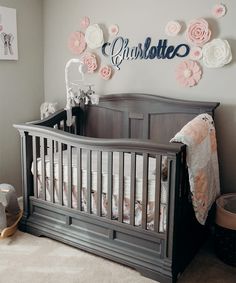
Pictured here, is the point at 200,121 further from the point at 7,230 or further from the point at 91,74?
the point at 7,230

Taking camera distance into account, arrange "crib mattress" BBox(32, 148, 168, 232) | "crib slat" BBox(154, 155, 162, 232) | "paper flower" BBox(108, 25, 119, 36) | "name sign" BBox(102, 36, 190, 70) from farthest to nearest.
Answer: "paper flower" BBox(108, 25, 119, 36), "name sign" BBox(102, 36, 190, 70), "crib mattress" BBox(32, 148, 168, 232), "crib slat" BBox(154, 155, 162, 232)

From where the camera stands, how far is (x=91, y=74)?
3230 mm

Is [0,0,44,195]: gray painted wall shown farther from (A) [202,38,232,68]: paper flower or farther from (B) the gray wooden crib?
(A) [202,38,232,68]: paper flower

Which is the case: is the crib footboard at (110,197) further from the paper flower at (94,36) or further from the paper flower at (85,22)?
the paper flower at (85,22)

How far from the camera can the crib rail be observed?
82.9 inches

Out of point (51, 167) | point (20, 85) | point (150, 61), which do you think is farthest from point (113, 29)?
point (51, 167)

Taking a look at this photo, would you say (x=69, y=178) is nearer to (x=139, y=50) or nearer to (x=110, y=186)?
(x=110, y=186)

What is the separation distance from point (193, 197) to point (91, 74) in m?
1.58

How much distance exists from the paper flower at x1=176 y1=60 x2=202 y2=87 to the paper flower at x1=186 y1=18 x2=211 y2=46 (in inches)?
6.1

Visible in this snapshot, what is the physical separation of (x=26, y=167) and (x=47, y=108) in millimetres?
801

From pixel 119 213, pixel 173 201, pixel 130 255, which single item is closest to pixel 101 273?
pixel 130 255

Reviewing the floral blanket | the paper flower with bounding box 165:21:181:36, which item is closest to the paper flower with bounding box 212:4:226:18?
the paper flower with bounding box 165:21:181:36

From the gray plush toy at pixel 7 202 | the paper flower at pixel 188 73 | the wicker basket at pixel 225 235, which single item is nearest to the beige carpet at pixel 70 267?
the wicker basket at pixel 225 235

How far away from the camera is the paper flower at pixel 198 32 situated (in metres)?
2.60
